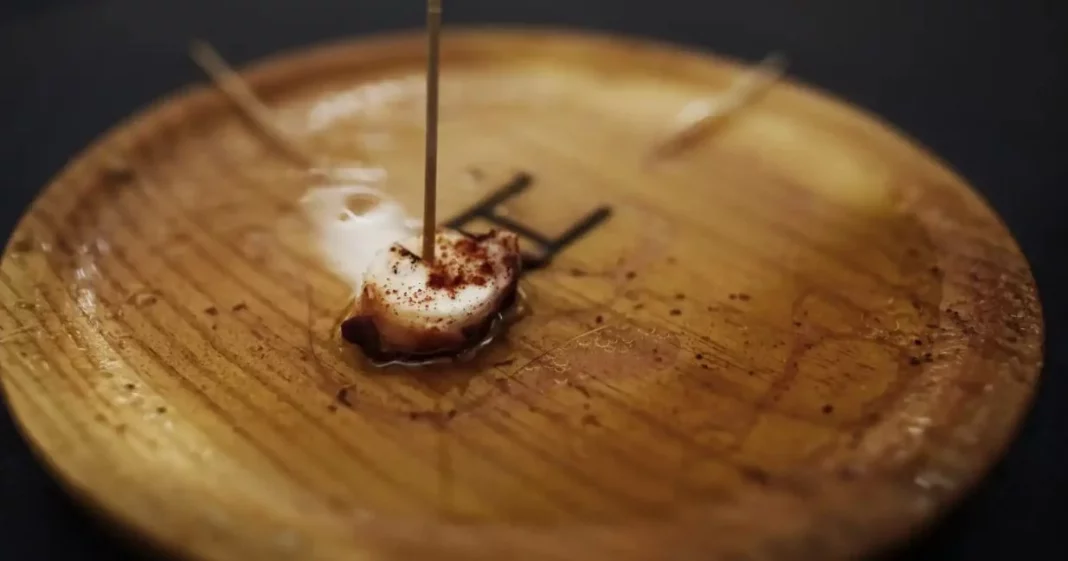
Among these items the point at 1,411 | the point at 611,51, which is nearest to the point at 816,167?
the point at 611,51

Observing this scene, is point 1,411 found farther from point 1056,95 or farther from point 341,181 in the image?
point 1056,95

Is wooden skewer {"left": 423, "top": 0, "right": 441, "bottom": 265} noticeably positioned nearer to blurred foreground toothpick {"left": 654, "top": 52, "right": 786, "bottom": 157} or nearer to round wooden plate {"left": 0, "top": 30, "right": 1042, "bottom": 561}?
round wooden plate {"left": 0, "top": 30, "right": 1042, "bottom": 561}

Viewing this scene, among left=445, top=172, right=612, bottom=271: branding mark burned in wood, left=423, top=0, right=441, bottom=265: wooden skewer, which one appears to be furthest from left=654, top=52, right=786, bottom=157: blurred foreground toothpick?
left=423, top=0, right=441, bottom=265: wooden skewer

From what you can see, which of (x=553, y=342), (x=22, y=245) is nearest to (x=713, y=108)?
(x=553, y=342)

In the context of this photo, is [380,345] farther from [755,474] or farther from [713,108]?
[713,108]

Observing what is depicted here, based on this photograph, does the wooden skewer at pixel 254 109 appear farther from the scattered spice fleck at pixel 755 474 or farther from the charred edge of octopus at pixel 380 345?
the scattered spice fleck at pixel 755 474

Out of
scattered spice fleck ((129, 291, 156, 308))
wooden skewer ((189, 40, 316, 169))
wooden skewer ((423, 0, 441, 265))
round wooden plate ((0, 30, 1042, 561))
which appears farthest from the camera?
wooden skewer ((189, 40, 316, 169))
